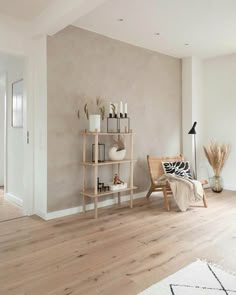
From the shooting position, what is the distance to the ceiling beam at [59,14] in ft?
8.88

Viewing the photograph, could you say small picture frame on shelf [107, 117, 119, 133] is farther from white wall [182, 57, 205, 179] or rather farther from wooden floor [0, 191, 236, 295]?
white wall [182, 57, 205, 179]

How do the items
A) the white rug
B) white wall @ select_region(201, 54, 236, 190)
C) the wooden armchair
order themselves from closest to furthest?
the white rug, the wooden armchair, white wall @ select_region(201, 54, 236, 190)

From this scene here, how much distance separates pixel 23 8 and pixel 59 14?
0.50m

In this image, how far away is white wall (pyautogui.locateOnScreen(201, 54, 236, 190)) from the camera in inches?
208

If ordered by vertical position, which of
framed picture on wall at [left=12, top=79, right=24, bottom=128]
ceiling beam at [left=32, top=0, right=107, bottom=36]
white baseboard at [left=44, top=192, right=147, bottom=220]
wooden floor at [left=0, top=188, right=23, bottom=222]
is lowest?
wooden floor at [left=0, top=188, right=23, bottom=222]

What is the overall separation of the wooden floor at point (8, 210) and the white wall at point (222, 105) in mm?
3823

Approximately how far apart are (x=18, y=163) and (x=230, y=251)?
129 inches

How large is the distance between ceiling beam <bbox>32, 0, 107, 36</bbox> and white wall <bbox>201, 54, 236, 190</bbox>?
3.45 m

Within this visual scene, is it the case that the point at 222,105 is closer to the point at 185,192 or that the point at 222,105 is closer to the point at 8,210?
the point at 185,192

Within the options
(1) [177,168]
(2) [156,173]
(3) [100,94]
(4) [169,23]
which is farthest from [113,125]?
(4) [169,23]

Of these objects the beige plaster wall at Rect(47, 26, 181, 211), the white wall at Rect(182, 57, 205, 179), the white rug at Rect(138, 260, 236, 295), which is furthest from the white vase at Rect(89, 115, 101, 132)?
the white wall at Rect(182, 57, 205, 179)

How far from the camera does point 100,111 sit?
13.4 feet

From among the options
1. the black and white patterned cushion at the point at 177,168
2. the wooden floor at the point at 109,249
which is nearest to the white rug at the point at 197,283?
the wooden floor at the point at 109,249

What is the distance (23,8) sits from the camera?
3139 mm
